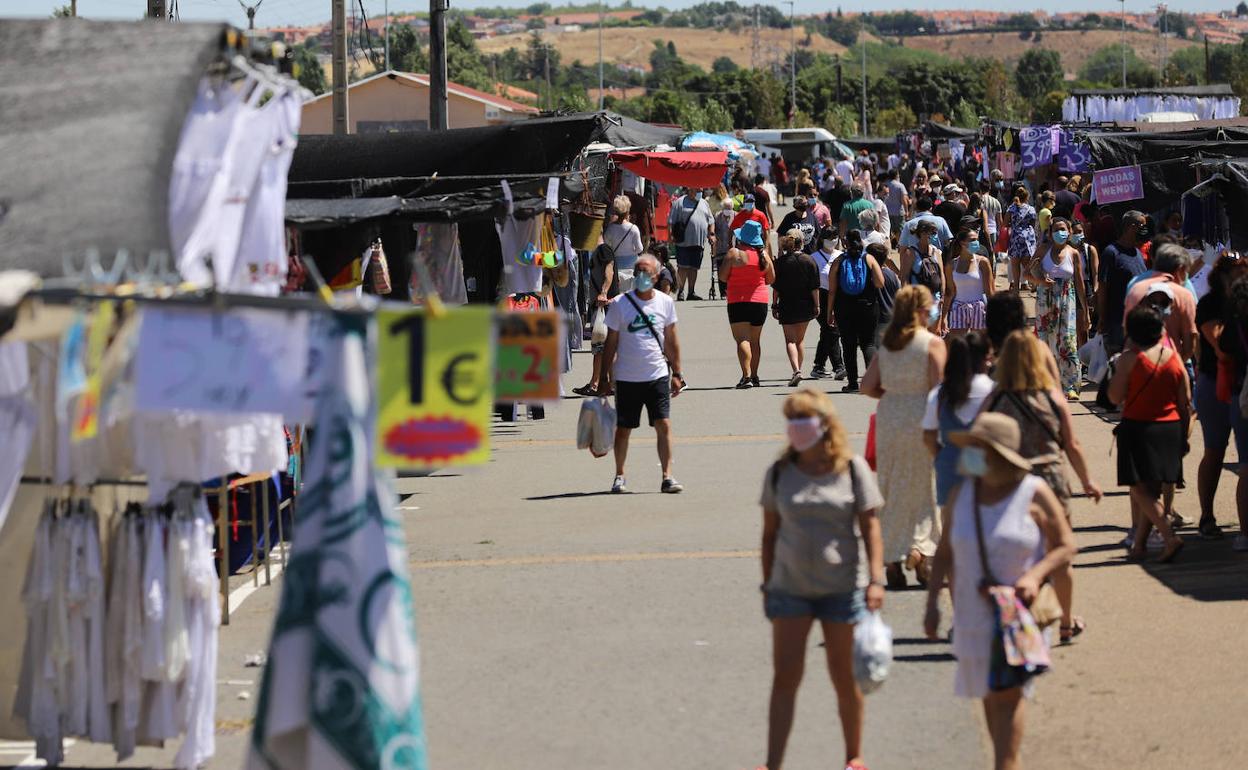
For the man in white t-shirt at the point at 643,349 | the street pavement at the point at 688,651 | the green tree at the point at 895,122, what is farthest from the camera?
the green tree at the point at 895,122

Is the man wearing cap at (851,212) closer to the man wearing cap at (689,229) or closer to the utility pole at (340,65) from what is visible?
the man wearing cap at (689,229)

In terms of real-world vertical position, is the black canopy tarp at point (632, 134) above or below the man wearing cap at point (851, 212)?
above

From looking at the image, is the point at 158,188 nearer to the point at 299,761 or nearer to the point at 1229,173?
the point at 299,761

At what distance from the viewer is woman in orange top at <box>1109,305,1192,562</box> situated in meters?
10.7

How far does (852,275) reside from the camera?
18156 mm

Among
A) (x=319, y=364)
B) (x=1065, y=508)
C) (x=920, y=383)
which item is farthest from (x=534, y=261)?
(x=319, y=364)

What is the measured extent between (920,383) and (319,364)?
16.6 feet

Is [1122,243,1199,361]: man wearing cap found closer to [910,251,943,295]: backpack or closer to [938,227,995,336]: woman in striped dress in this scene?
[938,227,995,336]: woman in striped dress

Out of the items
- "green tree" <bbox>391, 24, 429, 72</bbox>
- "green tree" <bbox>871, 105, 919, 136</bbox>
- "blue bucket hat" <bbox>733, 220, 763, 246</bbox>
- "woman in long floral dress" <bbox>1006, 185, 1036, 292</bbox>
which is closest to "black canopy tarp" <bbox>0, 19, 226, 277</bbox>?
"blue bucket hat" <bbox>733, 220, 763, 246</bbox>

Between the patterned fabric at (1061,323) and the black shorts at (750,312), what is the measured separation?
3.07 m

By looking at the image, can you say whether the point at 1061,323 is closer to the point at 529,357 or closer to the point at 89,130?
the point at 89,130

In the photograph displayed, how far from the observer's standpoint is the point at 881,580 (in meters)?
7.39

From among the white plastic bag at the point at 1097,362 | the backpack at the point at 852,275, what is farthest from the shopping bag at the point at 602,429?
the backpack at the point at 852,275

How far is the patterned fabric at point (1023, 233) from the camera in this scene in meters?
21.9
